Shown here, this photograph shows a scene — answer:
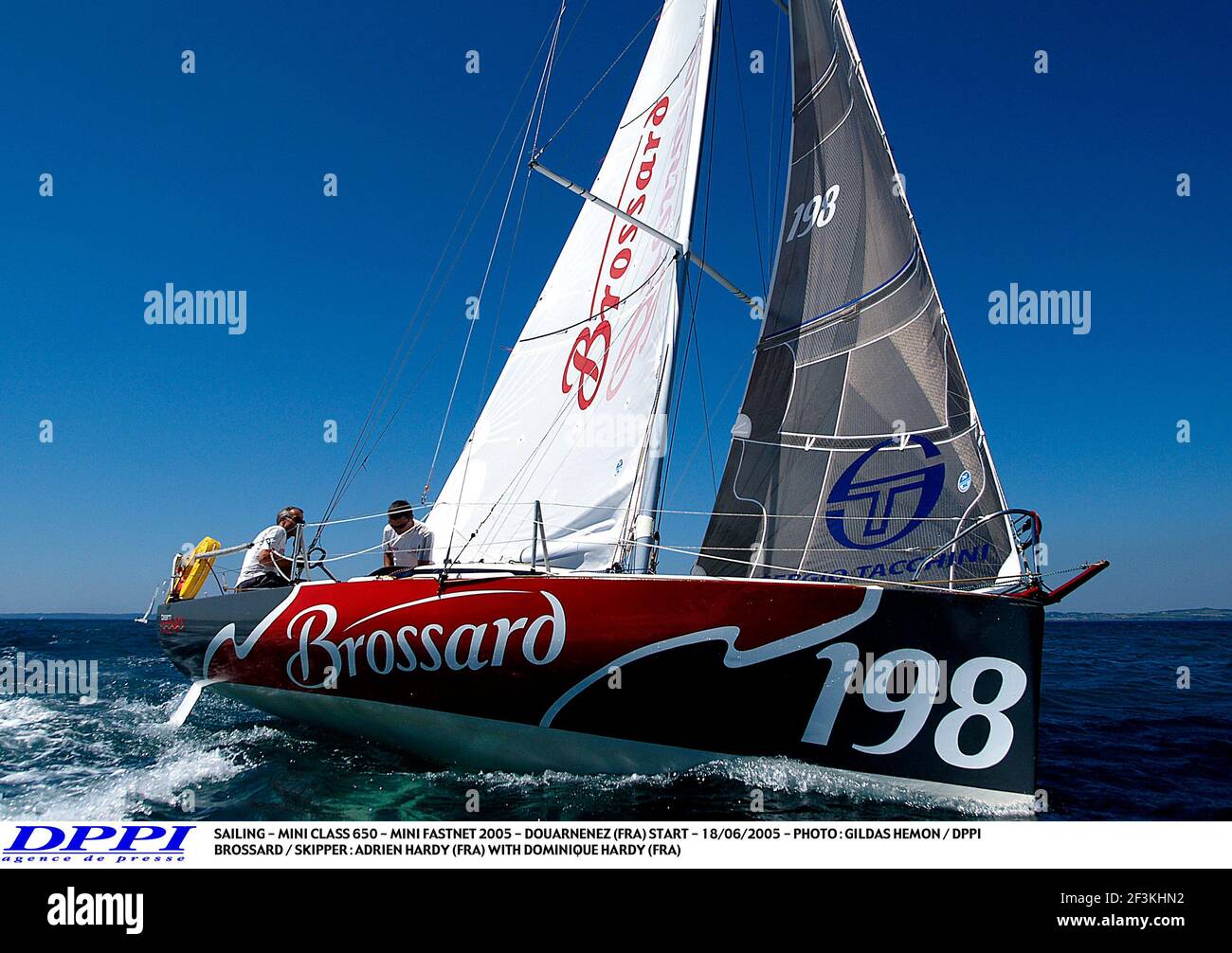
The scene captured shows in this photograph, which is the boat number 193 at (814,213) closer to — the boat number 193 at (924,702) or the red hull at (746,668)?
the red hull at (746,668)

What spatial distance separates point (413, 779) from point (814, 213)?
6.37 meters

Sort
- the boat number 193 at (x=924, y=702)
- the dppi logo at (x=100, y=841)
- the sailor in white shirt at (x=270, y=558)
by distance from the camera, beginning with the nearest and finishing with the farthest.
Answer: the dppi logo at (x=100, y=841), the boat number 193 at (x=924, y=702), the sailor in white shirt at (x=270, y=558)

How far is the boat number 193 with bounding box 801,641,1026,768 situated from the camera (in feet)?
16.6

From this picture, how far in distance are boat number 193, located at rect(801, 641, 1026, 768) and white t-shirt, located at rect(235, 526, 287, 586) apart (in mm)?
5790

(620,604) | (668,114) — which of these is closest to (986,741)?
(620,604)

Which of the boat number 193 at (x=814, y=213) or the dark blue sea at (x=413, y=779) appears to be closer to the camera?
the dark blue sea at (x=413, y=779)

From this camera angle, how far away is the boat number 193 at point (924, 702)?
5.05 m

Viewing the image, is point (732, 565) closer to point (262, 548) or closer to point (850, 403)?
point (850, 403)

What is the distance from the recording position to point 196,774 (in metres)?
6.60

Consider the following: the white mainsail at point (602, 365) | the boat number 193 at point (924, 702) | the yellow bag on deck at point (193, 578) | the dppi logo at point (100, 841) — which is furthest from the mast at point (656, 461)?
the yellow bag on deck at point (193, 578)

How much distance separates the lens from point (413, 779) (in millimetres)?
6270

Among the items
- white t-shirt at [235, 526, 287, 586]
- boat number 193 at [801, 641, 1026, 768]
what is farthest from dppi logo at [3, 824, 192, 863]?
white t-shirt at [235, 526, 287, 586]

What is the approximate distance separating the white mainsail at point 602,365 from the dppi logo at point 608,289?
19mm
